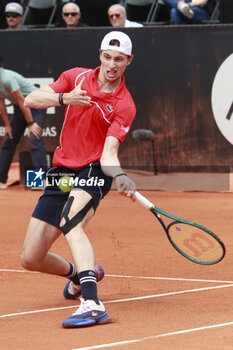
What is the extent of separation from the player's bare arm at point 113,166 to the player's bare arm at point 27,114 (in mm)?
6072

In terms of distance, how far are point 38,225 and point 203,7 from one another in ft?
27.8

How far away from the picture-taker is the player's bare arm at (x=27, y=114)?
11.7 metres

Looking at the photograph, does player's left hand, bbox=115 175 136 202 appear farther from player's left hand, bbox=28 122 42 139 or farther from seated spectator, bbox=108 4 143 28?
seated spectator, bbox=108 4 143 28

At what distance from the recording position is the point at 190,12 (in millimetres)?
13008

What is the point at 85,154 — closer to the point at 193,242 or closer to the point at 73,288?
the point at 193,242

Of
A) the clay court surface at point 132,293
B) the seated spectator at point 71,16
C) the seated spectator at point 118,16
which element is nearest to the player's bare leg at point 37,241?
the clay court surface at point 132,293

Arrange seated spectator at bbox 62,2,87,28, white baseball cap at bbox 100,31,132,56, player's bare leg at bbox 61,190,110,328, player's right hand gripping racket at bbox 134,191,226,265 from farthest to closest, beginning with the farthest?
seated spectator at bbox 62,2,87,28 < player's right hand gripping racket at bbox 134,191,226,265 < white baseball cap at bbox 100,31,132,56 < player's bare leg at bbox 61,190,110,328

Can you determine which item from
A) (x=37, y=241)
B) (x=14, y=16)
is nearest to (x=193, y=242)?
(x=37, y=241)

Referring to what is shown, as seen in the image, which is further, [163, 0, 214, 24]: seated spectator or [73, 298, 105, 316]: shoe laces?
[163, 0, 214, 24]: seated spectator

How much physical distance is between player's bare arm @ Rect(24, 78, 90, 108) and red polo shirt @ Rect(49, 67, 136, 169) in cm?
11

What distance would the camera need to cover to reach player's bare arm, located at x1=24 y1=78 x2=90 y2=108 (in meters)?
5.71

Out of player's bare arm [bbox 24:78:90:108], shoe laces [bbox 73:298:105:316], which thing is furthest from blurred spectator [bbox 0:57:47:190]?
shoe laces [bbox 73:298:105:316]

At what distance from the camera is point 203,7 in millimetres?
13523

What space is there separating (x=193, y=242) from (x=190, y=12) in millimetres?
7671
